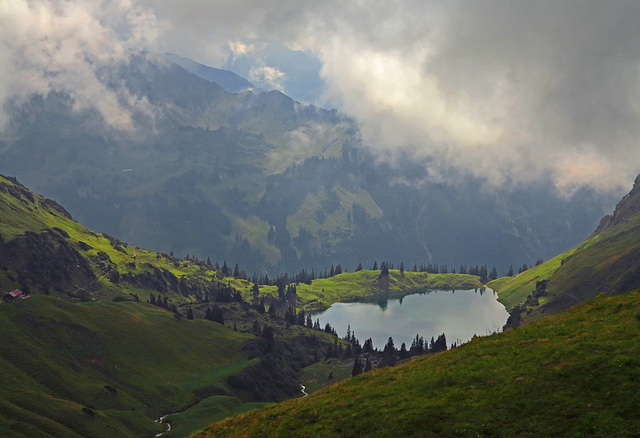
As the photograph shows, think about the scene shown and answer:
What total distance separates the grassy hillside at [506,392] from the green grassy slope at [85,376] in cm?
6236

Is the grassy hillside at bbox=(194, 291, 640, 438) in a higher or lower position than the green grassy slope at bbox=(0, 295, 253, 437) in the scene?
lower

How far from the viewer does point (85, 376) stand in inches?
5910

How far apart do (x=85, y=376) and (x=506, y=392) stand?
132842mm

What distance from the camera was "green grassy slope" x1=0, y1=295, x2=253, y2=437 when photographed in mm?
110231

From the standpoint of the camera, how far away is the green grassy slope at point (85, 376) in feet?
362

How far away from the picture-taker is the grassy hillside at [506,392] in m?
40.5

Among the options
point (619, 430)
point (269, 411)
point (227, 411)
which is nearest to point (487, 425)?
point (619, 430)

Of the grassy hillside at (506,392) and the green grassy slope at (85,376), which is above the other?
the green grassy slope at (85,376)

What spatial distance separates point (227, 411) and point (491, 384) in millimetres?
112030

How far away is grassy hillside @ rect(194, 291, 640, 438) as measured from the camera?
133 ft

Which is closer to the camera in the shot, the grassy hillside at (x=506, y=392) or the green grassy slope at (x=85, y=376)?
the grassy hillside at (x=506, y=392)

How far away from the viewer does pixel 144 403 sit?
15075cm

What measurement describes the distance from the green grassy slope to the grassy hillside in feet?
205

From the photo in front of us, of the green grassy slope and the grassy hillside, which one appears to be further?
the green grassy slope
